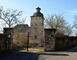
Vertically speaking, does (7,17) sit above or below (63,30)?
above

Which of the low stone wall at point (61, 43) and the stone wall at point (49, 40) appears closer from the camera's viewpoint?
the stone wall at point (49, 40)

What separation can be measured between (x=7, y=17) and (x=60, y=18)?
13.6 metres

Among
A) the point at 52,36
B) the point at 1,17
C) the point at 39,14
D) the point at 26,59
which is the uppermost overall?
the point at 39,14

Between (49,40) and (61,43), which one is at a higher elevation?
(49,40)

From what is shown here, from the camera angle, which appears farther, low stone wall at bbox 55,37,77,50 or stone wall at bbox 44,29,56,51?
low stone wall at bbox 55,37,77,50

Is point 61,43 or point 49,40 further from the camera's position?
point 61,43

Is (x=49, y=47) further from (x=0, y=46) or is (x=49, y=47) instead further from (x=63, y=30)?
(x=63, y=30)

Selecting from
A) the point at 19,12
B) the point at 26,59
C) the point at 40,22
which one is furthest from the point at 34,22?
the point at 26,59

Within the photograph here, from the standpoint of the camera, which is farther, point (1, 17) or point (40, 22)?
point (40, 22)

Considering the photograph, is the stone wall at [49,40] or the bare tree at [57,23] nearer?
the stone wall at [49,40]

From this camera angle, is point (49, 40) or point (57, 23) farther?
point (57, 23)

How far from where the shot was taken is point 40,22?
4062cm

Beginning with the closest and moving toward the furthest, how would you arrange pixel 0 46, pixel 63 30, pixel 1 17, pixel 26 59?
1. pixel 26 59
2. pixel 0 46
3. pixel 1 17
4. pixel 63 30

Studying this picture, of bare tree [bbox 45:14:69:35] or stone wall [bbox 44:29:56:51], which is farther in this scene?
bare tree [bbox 45:14:69:35]
